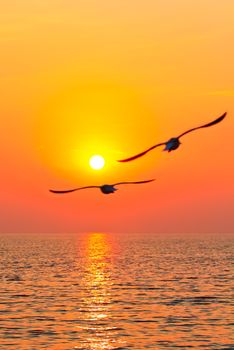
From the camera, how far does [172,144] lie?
135ft

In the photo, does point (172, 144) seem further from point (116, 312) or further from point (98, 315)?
point (116, 312)

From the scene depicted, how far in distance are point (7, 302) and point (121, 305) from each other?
1357 cm

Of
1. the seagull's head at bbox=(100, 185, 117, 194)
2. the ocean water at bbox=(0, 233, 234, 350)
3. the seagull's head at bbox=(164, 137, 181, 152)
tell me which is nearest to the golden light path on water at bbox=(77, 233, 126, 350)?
Result: the ocean water at bbox=(0, 233, 234, 350)

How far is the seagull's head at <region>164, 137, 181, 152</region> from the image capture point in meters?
41.0

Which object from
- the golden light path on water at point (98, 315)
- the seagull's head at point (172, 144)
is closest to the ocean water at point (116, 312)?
the golden light path on water at point (98, 315)

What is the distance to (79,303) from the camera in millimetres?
110625

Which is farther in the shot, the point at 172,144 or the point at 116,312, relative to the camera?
the point at 116,312

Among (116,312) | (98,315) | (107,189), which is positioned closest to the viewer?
(107,189)

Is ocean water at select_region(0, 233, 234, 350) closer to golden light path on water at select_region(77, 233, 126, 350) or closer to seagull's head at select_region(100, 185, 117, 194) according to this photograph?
golden light path on water at select_region(77, 233, 126, 350)

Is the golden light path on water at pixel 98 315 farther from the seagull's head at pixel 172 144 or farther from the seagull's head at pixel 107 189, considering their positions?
the seagull's head at pixel 172 144

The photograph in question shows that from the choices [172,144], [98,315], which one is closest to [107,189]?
[172,144]

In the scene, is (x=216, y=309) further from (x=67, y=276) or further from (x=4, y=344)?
(x=67, y=276)

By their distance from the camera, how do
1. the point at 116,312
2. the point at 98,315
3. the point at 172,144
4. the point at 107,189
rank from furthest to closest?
the point at 116,312
the point at 98,315
the point at 107,189
the point at 172,144

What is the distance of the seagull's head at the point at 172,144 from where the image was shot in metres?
41.0
